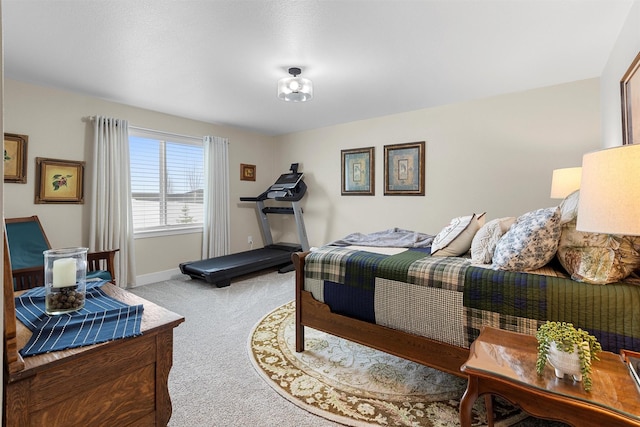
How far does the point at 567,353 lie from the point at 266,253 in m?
4.20

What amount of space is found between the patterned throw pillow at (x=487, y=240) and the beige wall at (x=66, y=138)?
395 cm

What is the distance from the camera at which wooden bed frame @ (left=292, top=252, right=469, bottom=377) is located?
168cm

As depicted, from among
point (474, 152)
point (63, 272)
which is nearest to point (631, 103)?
point (474, 152)

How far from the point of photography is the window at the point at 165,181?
4070mm

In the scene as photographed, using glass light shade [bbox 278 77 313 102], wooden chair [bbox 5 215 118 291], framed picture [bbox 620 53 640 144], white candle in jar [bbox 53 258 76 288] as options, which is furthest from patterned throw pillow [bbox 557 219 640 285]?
wooden chair [bbox 5 215 118 291]

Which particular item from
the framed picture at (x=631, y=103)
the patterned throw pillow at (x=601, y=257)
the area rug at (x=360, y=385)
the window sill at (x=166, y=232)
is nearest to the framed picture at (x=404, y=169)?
the framed picture at (x=631, y=103)

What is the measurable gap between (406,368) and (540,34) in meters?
2.58

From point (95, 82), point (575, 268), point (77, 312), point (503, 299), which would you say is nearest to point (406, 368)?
point (503, 299)

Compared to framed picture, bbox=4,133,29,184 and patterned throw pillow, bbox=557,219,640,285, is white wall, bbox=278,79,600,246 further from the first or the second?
framed picture, bbox=4,133,29,184

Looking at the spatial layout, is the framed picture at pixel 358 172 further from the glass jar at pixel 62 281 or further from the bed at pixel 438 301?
the glass jar at pixel 62 281

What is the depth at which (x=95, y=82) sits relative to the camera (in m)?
3.12

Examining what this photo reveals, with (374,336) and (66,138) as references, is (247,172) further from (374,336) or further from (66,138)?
(374,336)

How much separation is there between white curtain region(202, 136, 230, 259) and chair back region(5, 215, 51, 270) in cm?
195

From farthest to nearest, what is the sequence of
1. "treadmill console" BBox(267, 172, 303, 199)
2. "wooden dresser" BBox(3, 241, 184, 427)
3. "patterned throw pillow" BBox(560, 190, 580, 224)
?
"treadmill console" BBox(267, 172, 303, 199), "patterned throw pillow" BBox(560, 190, 580, 224), "wooden dresser" BBox(3, 241, 184, 427)
